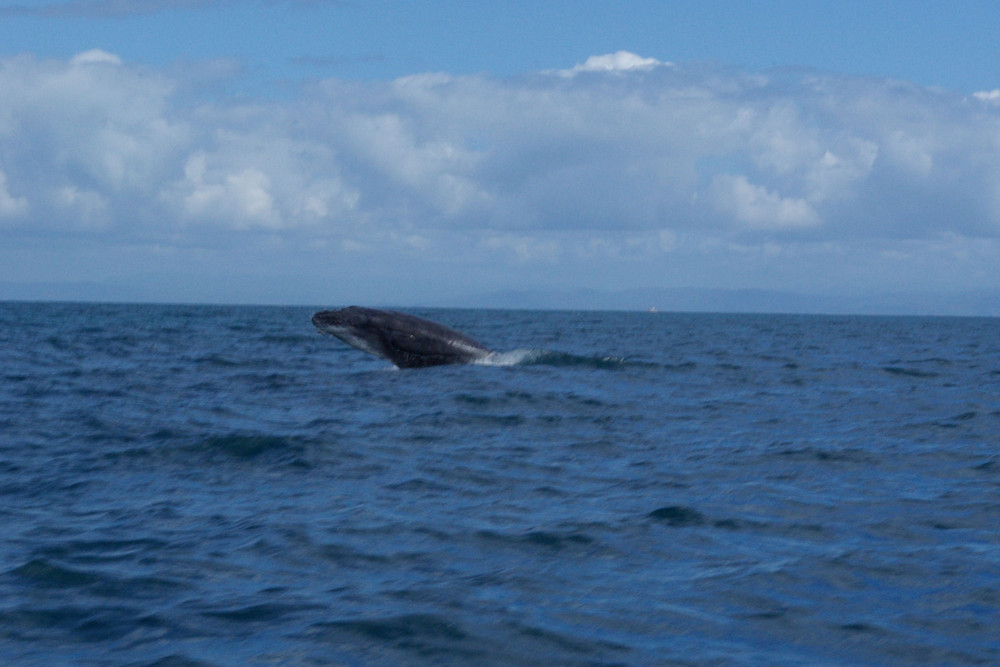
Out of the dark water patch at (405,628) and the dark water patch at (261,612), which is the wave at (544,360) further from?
the dark water patch at (405,628)

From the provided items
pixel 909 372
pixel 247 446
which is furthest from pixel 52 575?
pixel 909 372

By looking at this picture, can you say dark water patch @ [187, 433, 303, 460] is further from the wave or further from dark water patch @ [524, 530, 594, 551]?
the wave

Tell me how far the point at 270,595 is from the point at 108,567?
147 centimetres

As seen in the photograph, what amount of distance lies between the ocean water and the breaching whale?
2449mm

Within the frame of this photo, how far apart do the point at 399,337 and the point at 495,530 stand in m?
13.0

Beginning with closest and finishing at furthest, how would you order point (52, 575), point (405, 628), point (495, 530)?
point (405, 628) → point (52, 575) → point (495, 530)

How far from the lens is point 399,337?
71.1 ft

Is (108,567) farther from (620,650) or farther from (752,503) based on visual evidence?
(752,503)

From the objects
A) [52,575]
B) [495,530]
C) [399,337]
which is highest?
[399,337]

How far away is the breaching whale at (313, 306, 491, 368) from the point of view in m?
20.7

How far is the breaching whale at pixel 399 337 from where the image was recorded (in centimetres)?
2067

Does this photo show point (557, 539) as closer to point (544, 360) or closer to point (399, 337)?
point (399, 337)

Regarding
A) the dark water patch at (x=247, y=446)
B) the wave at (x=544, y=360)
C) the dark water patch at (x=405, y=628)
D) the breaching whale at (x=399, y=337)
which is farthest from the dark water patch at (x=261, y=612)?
the wave at (x=544, y=360)

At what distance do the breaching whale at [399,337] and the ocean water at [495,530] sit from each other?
96.4 inches
